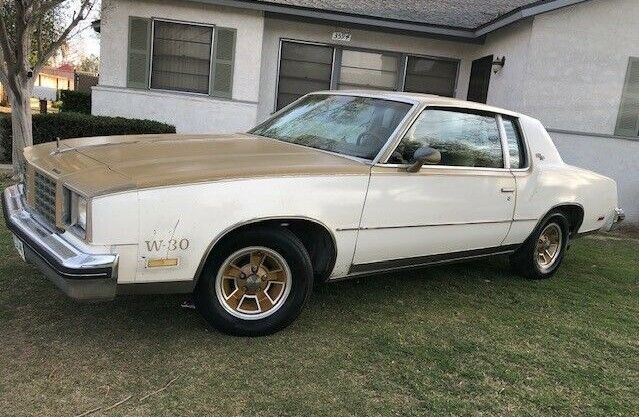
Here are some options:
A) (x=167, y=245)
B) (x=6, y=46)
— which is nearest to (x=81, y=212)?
(x=167, y=245)

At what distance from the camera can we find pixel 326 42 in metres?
11.8

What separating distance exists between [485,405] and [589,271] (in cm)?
362

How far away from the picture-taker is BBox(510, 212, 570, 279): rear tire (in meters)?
5.39

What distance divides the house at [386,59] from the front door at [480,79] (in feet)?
0.14

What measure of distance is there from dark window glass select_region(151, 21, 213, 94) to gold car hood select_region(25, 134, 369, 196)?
7.02 m

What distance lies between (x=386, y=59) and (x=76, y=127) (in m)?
6.15

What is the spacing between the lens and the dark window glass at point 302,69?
11.8 meters

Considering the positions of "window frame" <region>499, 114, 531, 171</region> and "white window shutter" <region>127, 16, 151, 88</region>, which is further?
"white window shutter" <region>127, 16, 151, 88</region>

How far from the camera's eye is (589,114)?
9883 mm

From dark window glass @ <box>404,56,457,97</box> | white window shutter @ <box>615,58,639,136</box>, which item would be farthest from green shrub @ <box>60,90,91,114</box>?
white window shutter @ <box>615,58,639,136</box>

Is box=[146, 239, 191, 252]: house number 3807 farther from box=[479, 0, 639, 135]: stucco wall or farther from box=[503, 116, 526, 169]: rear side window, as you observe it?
box=[479, 0, 639, 135]: stucco wall

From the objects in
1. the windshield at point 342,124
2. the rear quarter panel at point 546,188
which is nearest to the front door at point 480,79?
the rear quarter panel at point 546,188

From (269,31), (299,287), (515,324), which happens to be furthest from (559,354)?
(269,31)

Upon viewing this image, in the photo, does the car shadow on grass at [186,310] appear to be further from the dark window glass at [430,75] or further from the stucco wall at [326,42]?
the dark window glass at [430,75]
